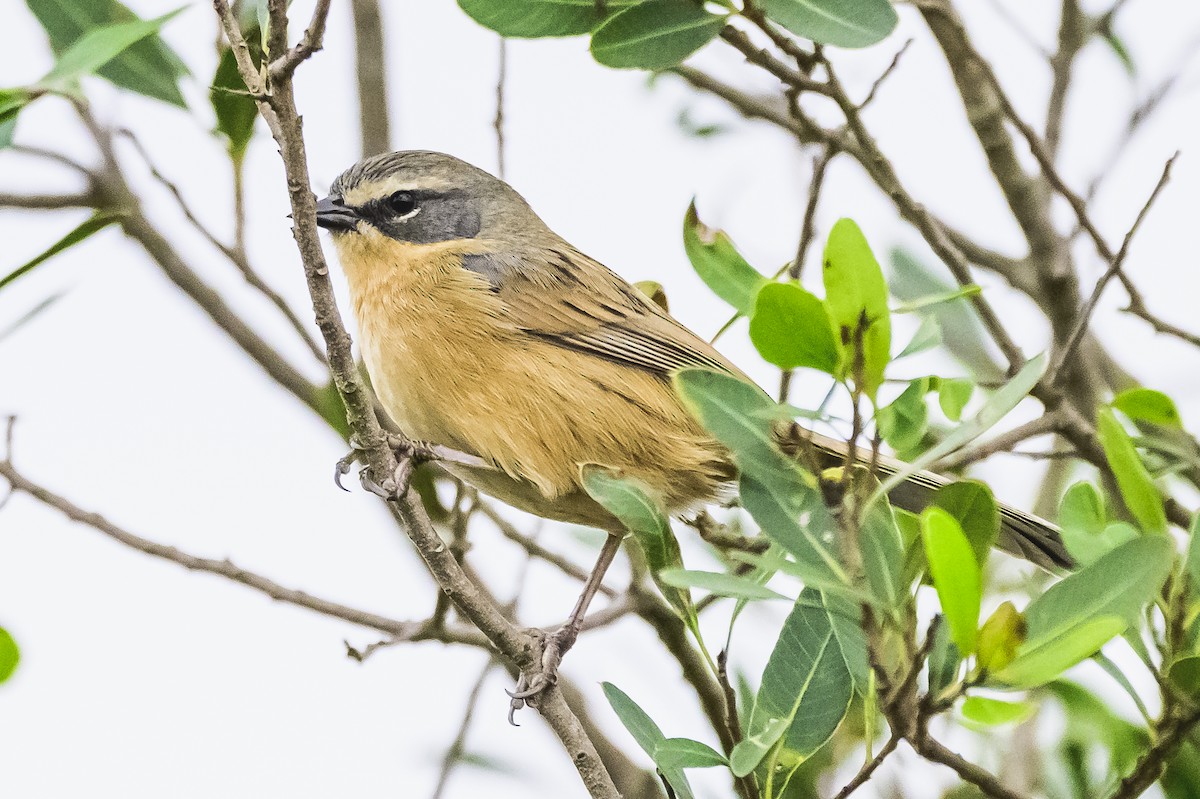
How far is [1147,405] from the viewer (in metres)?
3.10

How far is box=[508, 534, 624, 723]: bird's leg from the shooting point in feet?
10.8

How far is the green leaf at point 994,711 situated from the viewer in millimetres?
2373

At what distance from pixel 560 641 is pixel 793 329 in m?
1.78

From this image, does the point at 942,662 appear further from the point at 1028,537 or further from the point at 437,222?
the point at 437,222

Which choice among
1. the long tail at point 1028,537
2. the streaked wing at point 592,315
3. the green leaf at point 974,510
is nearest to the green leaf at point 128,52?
the streaked wing at point 592,315

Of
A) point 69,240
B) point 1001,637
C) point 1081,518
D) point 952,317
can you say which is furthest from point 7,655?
point 952,317

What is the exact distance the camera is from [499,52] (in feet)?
14.3

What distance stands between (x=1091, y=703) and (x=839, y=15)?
191 centimetres

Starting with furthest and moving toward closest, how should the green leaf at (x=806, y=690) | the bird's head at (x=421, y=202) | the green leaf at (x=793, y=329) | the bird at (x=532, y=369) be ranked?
1. the bird's head at (x=421, y=202)
2. the bird at (x=532, y=369)
3. the green leaf at (x=806, y=690)
4. the green leaf at (x=793, y=329)

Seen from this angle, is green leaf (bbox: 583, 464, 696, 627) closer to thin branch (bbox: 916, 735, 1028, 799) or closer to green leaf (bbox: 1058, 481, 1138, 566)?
thin branch (bbox: 916, 735, 1028, 799)

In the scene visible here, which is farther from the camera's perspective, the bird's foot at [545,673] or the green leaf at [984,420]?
the bird's foot at [545,673]

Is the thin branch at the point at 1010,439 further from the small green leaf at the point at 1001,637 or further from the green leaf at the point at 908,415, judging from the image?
the small green leaf at the point at 1001,637

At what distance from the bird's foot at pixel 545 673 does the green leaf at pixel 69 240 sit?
1.72 meters

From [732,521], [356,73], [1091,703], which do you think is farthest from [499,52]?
[1091,703]
